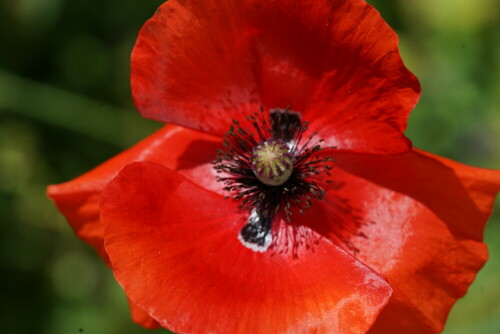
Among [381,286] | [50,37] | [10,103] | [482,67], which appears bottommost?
[10,103]

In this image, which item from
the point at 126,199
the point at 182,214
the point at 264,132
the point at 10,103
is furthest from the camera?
the point at 10,103

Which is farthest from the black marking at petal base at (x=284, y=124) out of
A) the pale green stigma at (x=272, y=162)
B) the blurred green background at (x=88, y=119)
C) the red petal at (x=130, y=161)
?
the blurred green background at (x=88, y=119)

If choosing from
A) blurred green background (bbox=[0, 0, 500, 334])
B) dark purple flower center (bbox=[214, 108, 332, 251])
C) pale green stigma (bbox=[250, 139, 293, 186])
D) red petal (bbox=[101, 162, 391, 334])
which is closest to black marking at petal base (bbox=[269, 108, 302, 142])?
dark purple flower center (bbox=[214, 108, 332, 251])

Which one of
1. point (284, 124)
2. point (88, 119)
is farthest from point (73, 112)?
point (284, 124)

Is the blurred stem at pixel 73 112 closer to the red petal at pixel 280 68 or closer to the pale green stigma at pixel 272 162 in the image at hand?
the red petal at pixel 280 68

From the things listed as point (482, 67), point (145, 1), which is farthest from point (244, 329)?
point (145, 1)

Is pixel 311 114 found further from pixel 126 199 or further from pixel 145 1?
pixel 145 1
